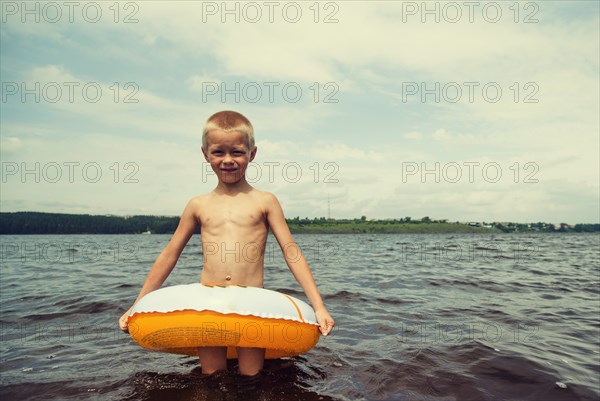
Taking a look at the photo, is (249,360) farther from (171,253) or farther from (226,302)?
(171,253)

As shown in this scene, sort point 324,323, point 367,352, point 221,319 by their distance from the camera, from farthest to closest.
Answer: point 367,352, point 324,323, point 221,319

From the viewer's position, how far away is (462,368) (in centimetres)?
414

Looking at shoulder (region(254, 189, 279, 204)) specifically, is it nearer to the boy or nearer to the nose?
the boy

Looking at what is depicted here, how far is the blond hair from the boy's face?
0.11ft

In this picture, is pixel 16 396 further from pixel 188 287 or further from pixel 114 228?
pixel 114 228

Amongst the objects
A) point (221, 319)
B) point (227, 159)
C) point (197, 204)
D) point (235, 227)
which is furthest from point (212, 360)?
point (227, 159)

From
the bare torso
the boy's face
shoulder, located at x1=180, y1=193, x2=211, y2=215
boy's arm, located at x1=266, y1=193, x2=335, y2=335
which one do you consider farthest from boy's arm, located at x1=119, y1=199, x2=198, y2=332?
boy's arm, located at x1=266, y1=193, x2=335, y2=335

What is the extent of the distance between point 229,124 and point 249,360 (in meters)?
1.88

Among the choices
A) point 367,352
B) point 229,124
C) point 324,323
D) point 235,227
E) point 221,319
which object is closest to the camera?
point 221,319

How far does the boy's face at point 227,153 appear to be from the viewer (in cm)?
345

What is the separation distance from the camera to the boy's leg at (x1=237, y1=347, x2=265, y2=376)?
3484 millimetres

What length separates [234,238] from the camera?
3537 mm

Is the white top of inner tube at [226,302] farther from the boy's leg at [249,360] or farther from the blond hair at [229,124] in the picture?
the blond hair at [229,124]

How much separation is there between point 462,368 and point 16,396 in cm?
383
